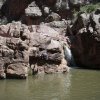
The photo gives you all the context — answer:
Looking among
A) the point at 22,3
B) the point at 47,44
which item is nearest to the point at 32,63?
the point at 47,44

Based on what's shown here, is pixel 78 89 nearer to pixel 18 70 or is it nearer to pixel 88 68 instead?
pixel 18 70

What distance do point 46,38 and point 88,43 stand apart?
547 cm

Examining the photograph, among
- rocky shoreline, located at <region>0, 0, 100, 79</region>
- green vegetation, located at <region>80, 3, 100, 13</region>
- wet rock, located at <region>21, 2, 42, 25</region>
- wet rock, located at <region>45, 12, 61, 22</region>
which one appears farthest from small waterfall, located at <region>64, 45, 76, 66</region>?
wet rock, located at <region>21, 2, 42, 25</region>

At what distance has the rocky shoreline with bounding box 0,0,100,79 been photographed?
62.1 ft

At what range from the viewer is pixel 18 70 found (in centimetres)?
1850

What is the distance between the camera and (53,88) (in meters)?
16.2

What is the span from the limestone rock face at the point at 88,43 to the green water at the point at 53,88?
17.9 ft

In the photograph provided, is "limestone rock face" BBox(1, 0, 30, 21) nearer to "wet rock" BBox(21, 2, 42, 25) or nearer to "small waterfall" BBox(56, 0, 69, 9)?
"wet rock" BBox(21, 2, 42, 25)

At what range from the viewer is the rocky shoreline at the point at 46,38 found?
62.1ft

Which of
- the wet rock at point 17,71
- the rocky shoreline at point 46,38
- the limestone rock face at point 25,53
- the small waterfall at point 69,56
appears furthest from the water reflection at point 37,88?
the small waterfall at point 69,56

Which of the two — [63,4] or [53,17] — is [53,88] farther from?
[63,4]

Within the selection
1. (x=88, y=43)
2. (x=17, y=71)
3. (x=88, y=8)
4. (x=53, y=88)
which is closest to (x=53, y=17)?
(x=88, y=8)

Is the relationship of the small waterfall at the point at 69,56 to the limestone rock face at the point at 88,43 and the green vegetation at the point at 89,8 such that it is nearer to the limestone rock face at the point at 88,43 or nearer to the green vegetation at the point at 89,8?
the limestone rock face at the point at 88,43

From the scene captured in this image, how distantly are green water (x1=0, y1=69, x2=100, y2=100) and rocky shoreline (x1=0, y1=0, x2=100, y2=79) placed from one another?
116cm
